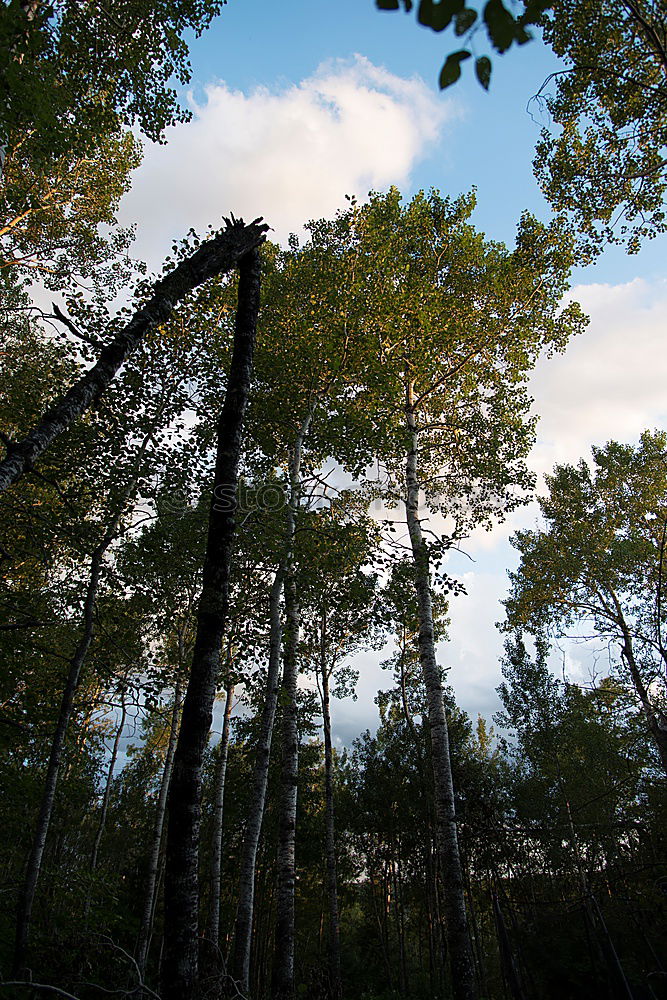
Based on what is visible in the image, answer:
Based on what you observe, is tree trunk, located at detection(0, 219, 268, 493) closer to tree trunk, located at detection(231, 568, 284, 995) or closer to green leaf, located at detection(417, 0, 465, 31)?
green leaf, located at detection(417, 0, 465, 31)

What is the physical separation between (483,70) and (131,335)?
354 centimetres

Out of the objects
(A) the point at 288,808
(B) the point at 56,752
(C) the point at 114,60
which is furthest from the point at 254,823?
(C) the point at 114,60

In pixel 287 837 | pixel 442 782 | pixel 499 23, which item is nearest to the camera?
pixel 499 23

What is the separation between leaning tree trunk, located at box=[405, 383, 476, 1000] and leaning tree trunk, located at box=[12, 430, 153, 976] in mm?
5949

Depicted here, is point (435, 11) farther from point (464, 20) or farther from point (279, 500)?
point (279, 500)

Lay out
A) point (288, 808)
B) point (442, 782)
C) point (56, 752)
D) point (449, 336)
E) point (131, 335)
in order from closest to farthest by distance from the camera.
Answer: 1. point (131, 335)
2. point (56, 752)
3. point (442, 782)
4. point (288, 808)
5. point (449, 336)

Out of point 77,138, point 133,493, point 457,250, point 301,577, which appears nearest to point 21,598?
point 133,493

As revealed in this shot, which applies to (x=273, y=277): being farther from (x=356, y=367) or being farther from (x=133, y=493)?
(x=133, y=493)

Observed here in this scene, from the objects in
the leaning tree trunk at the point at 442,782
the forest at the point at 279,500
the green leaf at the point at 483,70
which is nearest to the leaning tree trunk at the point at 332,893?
the forest at the point at 279,500

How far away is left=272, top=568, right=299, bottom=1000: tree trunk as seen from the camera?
8.15 meters

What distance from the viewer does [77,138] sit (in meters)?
7.99

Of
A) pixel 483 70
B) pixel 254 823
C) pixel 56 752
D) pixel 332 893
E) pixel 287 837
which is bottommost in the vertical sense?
pixel 332 893

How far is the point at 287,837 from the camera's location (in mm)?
8969

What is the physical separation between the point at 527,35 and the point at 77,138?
9040 millimetres
